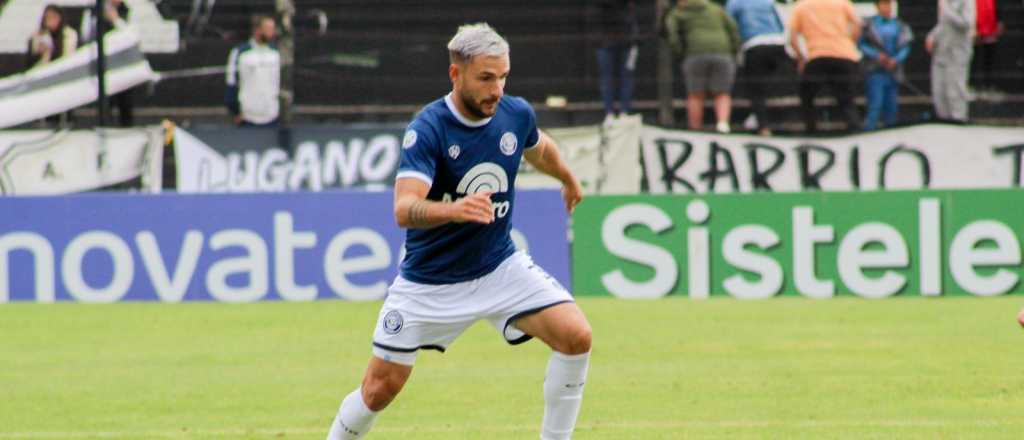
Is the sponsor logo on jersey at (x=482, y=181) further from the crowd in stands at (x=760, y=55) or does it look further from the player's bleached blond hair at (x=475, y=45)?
the crowd in stands at (x=760, y=55)

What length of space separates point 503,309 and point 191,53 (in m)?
13.0

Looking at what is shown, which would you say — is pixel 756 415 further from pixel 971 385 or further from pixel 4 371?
pixel 4 371

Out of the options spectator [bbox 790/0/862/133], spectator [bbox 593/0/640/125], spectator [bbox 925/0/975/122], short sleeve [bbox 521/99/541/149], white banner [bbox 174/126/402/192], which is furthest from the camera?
spectator [bbox 593/0/640/125]

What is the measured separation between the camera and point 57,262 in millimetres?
17172

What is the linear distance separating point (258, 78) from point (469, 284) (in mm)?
12314

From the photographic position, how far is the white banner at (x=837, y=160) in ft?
60.6

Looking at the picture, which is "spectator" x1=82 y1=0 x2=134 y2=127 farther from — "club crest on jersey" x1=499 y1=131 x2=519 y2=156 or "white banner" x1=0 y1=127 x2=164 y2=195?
"club crest on jersey" x1=499 y1=131 x2=519 y2=156

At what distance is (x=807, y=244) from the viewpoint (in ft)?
55.0

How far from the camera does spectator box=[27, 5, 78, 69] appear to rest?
19.3 m

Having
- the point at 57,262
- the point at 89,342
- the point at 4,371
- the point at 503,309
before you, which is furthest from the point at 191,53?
the point at 503,309

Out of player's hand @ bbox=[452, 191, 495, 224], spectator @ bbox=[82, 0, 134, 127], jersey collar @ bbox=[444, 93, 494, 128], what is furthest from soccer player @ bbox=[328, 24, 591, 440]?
spectator @ bbox=[82, 0, 134, 127]

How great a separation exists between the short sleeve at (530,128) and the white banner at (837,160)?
11.0m

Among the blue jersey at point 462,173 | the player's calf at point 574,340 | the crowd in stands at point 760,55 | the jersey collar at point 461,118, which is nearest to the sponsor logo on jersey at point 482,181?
the blue jersey at point 462,173

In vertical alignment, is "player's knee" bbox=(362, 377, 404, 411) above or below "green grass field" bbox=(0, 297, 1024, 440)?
above
